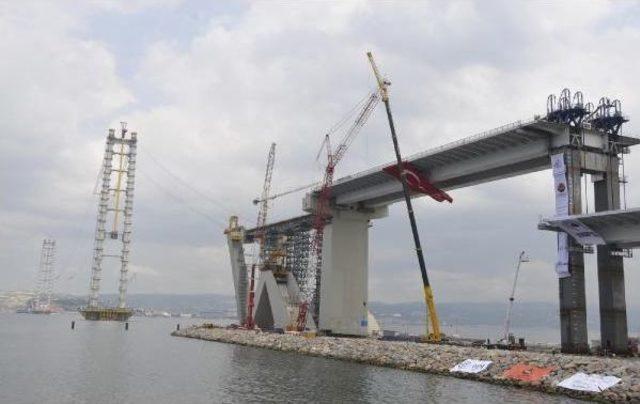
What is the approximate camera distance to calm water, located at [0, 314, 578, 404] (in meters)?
43.0

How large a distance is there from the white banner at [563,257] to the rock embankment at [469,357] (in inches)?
390

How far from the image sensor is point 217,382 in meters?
51.8

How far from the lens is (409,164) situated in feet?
280

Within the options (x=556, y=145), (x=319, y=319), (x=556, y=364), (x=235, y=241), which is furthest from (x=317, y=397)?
(x=235, y=241)

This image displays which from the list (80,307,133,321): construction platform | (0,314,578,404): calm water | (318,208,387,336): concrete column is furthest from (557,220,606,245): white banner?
(80,307,133,321): construction platform

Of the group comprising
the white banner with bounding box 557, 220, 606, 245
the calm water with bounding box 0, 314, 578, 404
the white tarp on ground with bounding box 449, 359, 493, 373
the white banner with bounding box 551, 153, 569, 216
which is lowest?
the calm water with bounding box 0, 314, 578, 404

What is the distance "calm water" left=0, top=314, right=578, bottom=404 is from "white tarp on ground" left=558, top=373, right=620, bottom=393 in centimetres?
237

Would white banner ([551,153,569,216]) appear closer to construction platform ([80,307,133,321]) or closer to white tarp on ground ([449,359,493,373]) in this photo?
white tarp on ground ([449,359,493,373])

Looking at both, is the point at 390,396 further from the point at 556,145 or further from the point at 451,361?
the point at 556,145

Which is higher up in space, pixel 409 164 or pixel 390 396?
pixel 409 164

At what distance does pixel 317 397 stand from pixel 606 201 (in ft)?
128

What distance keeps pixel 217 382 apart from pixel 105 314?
5941 inches

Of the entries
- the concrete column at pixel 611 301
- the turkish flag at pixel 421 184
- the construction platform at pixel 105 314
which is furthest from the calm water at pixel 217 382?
the construction platform at pixel 105 314

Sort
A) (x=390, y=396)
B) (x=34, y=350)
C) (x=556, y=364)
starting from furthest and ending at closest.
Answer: (x=34, y=350) < (x=556, y=364) < (x=390, y=396)
